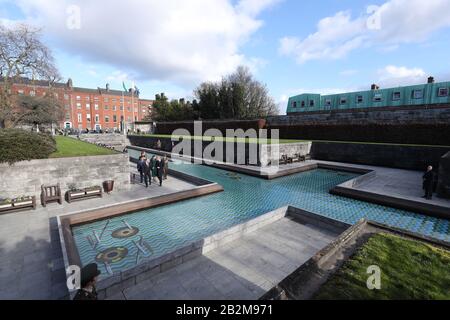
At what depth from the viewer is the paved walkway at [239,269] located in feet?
13.6

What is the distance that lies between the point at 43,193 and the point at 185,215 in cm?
537

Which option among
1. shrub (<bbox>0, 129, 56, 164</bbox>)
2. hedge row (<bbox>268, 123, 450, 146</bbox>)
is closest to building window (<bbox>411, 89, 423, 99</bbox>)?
hedge row (<bbox>268, 123, 450, 146</bbox>)

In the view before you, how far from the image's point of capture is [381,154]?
16688 mm

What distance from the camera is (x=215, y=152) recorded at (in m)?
20.4

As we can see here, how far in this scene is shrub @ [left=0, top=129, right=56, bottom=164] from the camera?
8.39 m

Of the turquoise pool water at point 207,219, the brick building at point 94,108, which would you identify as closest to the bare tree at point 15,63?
the turquoise pool water at point 207,219

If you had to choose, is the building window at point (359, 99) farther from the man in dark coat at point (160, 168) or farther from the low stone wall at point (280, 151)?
the man in dark coat at point (160, 168)

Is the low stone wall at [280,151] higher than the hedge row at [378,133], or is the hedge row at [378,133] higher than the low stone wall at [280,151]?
the hedge row at [378,133]

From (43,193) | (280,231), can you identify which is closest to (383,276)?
(280,231)

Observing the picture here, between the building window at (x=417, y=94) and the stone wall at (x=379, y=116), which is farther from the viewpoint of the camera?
the building window at (x=417, y=94)

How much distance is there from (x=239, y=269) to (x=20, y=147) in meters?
9.52

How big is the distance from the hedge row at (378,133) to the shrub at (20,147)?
22430mm

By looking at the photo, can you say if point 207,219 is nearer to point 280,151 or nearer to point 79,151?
point 79,151

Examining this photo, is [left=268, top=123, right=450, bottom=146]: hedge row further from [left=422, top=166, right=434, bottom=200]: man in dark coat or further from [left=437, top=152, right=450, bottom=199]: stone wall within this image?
[left=422, top=166, right=434, bottom=200]: man in dark coat
